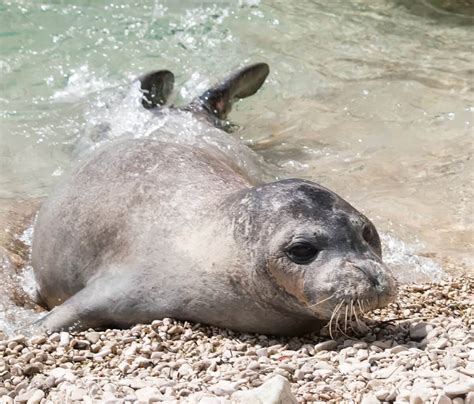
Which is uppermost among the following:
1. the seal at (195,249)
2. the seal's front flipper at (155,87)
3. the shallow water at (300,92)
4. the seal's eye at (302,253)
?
the seal's eye at (302,253)

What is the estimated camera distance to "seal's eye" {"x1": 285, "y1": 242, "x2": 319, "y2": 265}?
12.6 ft

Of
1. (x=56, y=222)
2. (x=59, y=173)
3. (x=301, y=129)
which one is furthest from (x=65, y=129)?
(x=56, y=222)

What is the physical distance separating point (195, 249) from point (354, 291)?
0.89 m

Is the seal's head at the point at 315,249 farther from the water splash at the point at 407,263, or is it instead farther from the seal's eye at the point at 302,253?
the water splash at the point at 407,263

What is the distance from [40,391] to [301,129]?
460 cm

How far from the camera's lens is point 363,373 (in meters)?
3.38

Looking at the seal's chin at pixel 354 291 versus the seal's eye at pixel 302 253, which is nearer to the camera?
the seal's chin at pixel 354 291

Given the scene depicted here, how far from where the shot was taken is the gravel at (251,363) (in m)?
3.17

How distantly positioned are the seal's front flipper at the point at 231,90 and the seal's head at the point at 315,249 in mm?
3182

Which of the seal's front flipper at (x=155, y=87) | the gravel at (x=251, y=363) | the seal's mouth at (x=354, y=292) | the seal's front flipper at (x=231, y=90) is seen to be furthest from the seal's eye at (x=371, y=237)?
the seal's front flipper at (x=155, y=87)

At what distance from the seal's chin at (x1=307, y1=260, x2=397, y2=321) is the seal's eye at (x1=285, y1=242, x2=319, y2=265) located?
14 centimetres

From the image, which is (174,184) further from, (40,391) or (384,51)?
(384,51)

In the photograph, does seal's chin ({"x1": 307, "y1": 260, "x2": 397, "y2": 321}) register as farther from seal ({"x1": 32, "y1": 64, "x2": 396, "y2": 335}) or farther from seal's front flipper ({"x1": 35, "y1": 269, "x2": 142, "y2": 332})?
seal's front flipper ({"x1": 35, "y1": 269, "x2": 142, "y2": 332})

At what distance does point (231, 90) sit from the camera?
747 cm
